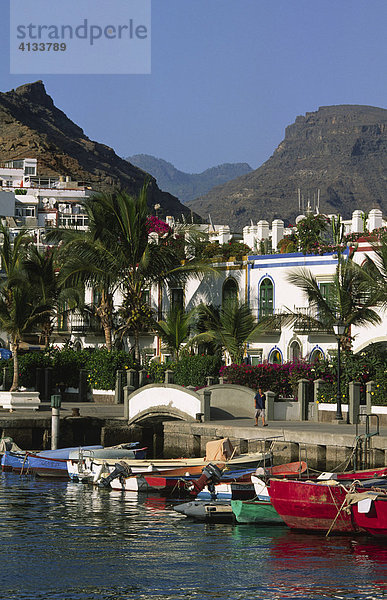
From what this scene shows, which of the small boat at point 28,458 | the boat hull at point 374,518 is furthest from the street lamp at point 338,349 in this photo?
the boat hull at point 374,518

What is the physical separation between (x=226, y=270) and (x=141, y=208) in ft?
20.3

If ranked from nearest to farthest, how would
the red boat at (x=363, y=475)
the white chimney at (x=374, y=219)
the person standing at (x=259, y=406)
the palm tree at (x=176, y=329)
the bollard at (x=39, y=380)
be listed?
the red boat at (x=363, y=475)
the person standing at (x=259, y=406)
the white chimney at (x=374, y=219)
the palm tree at (x=176, y=329)
the bollard at (x=39, y=380)

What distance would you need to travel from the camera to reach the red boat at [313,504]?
79.6 ft

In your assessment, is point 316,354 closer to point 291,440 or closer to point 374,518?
point 291,440

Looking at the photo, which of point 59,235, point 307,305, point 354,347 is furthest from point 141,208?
point 354,347

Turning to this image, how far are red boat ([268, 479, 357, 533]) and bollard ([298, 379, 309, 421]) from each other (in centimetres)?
1631

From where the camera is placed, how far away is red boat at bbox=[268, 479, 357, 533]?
2425 cm

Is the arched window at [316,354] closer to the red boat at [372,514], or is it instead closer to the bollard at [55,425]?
the bollard at [55,425]

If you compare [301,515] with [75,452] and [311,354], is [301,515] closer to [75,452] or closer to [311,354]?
[75,452]

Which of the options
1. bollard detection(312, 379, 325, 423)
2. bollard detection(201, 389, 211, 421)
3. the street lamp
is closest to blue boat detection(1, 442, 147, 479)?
bollard detection(201, 389, 211, 421)

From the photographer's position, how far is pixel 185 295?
59.0 m

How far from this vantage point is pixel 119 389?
52.8m

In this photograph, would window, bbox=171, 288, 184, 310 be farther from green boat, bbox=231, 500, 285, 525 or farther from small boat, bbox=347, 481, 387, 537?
small boat, bbox=347, 481, 387, 537

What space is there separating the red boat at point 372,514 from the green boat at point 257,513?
250 centimetres
